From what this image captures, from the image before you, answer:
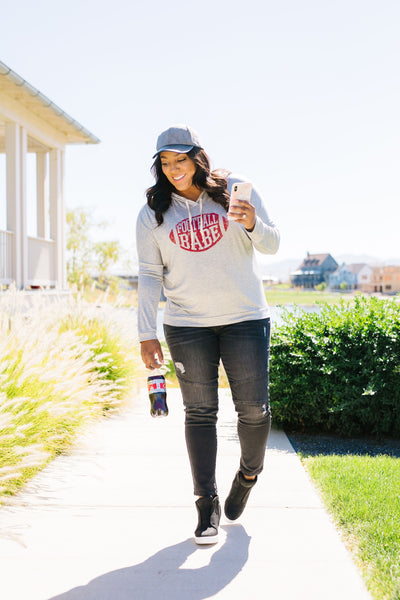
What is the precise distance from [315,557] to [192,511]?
31.1 inches

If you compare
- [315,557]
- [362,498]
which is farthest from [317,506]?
[315,557]

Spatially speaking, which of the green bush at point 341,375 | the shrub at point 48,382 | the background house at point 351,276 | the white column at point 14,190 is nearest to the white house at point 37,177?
the white column at point 14,190

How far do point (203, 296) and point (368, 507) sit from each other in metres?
1.44

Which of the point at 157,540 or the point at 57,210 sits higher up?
the point at 57,210

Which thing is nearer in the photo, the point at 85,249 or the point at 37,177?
the point at 37,177

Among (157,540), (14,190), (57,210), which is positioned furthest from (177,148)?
(57,210)

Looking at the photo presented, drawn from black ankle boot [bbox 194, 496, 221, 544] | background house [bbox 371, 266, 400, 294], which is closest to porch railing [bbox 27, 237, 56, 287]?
black ankle boot [bbox 194, 496, 221, 544]

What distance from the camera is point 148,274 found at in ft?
9.07

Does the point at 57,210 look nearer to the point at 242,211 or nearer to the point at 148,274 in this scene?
the point at 148,274

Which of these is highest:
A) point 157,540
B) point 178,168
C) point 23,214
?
point 23,214

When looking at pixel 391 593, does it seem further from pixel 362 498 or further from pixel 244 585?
pixel 362 498

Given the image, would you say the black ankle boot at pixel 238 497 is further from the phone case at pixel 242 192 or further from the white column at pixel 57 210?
the white column at pixel 57 210

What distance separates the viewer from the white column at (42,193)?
11414 mm

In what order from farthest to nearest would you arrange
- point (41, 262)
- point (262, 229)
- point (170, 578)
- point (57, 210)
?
1. point (57, 210)
2. point (41, 262)
3. point (262, 229)
4. point (170, 578)
